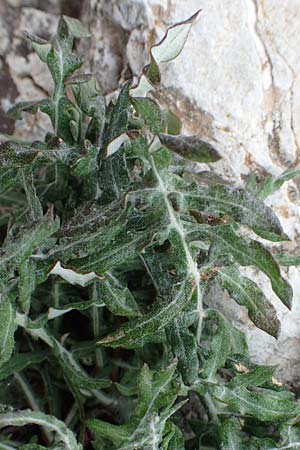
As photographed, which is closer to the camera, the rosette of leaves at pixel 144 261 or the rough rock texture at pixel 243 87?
the rosette of leaves at pixel 144 261

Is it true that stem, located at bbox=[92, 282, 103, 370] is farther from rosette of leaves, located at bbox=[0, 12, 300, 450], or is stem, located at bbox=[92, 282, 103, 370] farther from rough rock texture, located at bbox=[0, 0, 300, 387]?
rough rock texture, located at bbox=[0, 0, 300, 387]

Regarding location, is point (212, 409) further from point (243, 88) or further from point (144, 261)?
point (243, 88)

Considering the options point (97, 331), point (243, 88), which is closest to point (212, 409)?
point (97, 331)

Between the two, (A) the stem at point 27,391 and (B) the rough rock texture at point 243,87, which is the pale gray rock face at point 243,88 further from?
(A) the stem at point 27,391

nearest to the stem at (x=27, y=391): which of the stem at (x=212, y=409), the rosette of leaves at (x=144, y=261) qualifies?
the rosette of leaves at (x=144, y=261)

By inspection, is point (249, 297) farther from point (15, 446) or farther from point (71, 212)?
point (15, 446)

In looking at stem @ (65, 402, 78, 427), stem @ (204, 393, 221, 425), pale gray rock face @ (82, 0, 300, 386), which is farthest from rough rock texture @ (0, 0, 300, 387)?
stem @ (65, 402, 78, 427)
